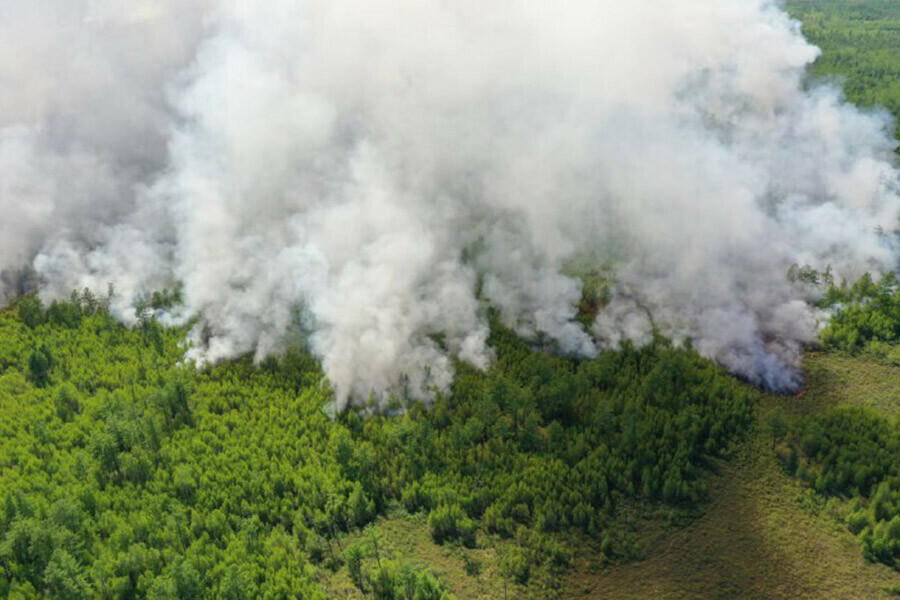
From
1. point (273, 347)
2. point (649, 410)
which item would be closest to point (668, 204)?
point (649, 410)

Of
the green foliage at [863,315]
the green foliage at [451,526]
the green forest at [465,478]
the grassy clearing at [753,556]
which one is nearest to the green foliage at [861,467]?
the green forest at [465,478]

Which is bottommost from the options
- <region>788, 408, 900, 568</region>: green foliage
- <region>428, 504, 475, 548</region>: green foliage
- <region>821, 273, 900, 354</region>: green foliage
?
<region>428, 504, 475, 548</region>: green foliage

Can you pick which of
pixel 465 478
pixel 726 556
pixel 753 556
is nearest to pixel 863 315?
pixel 753 556

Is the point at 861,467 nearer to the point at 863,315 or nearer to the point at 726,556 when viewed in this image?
the point at 726,556

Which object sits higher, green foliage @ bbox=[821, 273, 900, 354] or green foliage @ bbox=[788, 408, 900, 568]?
green foliage @ bbox=[821, 273, 900, 354]

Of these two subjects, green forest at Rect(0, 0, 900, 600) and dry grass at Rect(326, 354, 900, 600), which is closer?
dry grass at Rect(326, 354, 900, 600)

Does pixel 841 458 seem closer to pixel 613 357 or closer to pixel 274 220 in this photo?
pixel 613 357

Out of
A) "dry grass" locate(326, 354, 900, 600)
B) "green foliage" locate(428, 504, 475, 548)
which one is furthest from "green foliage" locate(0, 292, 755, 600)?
"dry grass" locate(326, 354, 900, 600)

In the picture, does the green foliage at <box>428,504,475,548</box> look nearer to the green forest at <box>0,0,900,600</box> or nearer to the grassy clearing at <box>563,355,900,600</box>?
the green forest at <box>0,0,900,600</box>

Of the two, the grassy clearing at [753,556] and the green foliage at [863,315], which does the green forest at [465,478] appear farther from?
the green foliage at [863,315]
